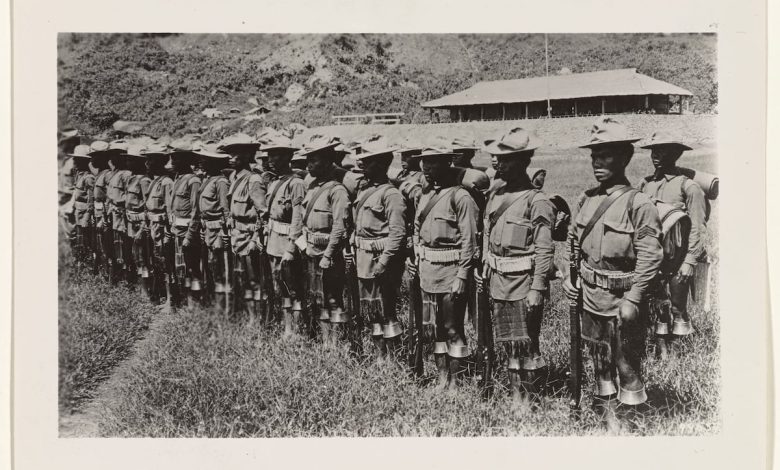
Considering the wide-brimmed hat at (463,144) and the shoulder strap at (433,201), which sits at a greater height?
the wide-brimmed hat at (463,144)

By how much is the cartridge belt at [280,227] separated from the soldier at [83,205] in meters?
1.41

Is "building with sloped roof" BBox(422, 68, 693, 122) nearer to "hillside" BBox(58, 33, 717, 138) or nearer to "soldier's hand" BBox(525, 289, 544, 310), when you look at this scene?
"hillside" BBox(58, 33, 717, 138)

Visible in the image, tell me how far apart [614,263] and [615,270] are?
0.05 meters

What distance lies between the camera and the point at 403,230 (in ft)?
17.7

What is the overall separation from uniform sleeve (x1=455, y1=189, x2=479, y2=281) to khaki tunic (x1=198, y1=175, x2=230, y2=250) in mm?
1879

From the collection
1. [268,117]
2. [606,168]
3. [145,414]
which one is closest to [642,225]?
[606,168]

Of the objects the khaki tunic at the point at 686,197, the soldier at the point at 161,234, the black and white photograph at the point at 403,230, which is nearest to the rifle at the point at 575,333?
the black and white photograph at the point at 403,230

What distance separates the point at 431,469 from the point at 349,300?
4.57 feet

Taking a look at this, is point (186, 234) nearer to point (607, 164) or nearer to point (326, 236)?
point (326, 236)

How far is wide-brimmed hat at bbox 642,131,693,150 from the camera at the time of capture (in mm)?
5262

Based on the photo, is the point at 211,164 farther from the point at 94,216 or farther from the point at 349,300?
the point at 349,300

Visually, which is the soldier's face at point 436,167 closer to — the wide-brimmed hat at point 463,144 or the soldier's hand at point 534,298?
Result: the wide-brimmed hat at point 463,144

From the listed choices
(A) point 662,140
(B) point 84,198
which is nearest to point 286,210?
(B) point 84,198

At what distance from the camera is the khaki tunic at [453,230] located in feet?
17.1
